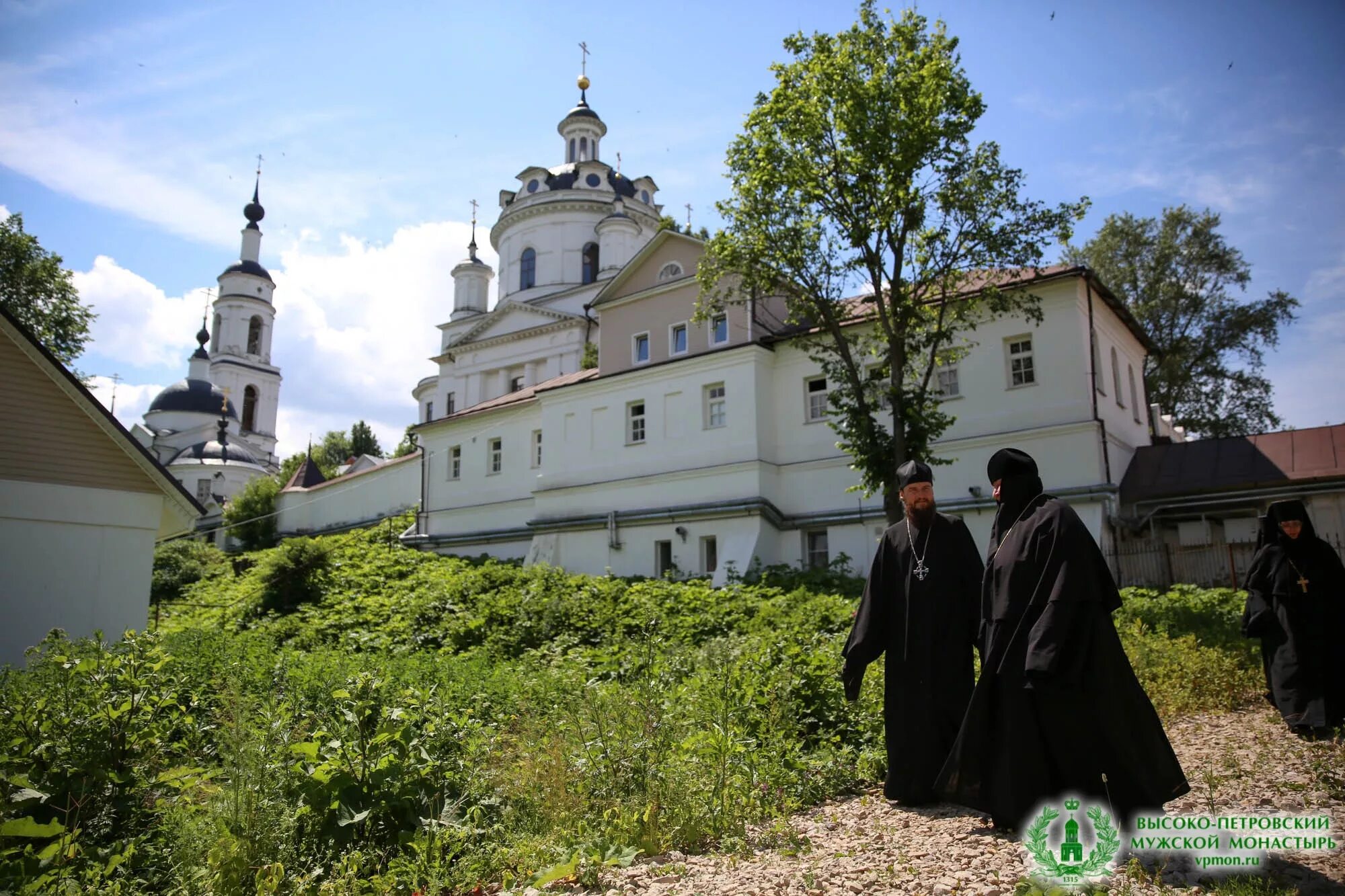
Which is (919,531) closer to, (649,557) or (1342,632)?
(1342,632)

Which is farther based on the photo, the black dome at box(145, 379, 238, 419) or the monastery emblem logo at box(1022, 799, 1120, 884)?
the black dome at box(145, 379, 238, 419)

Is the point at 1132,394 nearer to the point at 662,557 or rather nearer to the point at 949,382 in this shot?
the point at 949,382

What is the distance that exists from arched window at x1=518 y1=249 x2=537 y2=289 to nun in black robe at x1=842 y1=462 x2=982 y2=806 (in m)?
44.4

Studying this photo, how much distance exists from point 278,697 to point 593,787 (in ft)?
11.0

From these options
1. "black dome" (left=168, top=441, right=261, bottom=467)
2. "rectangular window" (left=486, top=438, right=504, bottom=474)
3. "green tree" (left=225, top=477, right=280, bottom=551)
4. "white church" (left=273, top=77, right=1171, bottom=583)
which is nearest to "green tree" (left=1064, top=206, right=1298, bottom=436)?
"white church" (left=273, top=77, right=1171, bottom=583)

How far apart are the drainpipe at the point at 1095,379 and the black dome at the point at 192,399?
205 feet

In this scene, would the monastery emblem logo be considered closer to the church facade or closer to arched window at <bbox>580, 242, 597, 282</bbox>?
the church facade

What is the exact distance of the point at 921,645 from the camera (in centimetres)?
569

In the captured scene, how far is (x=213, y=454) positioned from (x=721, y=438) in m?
46.6

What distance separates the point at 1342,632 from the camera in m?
7.10

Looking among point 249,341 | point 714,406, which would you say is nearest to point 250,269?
point 249,341

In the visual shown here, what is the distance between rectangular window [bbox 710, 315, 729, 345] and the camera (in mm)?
26719

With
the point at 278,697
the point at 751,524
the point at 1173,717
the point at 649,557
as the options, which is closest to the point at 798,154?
the point at 751,524

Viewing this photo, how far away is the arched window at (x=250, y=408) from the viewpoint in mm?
70062
